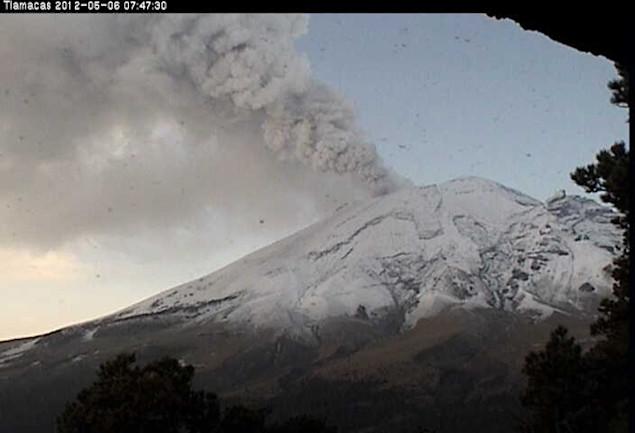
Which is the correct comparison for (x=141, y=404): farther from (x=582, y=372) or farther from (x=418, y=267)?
(x=418, y=267)

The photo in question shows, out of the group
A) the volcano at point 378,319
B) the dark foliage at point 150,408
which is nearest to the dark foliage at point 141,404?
the dark foliage at point 150,408

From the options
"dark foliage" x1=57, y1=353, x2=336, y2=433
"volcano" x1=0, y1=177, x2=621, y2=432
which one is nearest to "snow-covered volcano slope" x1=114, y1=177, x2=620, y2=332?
"volcano" x1=0, y1=177, x2=621, y2=432

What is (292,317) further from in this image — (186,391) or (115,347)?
(186,391)

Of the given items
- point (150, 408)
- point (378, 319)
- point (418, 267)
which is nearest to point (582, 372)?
point (150, 408)

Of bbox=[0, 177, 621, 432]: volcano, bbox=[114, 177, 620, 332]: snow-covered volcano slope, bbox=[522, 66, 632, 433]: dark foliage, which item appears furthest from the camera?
bbox=[114, 177, 620, 332]: snow-covered volcano slope

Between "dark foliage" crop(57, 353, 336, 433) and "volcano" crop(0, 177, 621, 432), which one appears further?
"volcano" crop(0, 177, 621, 432)

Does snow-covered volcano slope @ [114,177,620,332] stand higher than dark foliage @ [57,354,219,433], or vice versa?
snow-covered volcano slope @ [114,177,620,332]

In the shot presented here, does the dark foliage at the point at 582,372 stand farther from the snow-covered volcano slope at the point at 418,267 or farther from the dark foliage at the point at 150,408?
the snow-covered volcano slope at the point at 418,267

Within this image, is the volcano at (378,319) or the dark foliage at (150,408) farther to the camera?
the volcano at (378,319)

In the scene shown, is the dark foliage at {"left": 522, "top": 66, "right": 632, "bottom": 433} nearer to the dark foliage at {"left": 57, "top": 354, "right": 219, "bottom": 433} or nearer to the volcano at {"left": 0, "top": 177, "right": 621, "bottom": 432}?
the dark foliage at {"left": 57, "top": 354, "right": 219, "bottom": 433}
